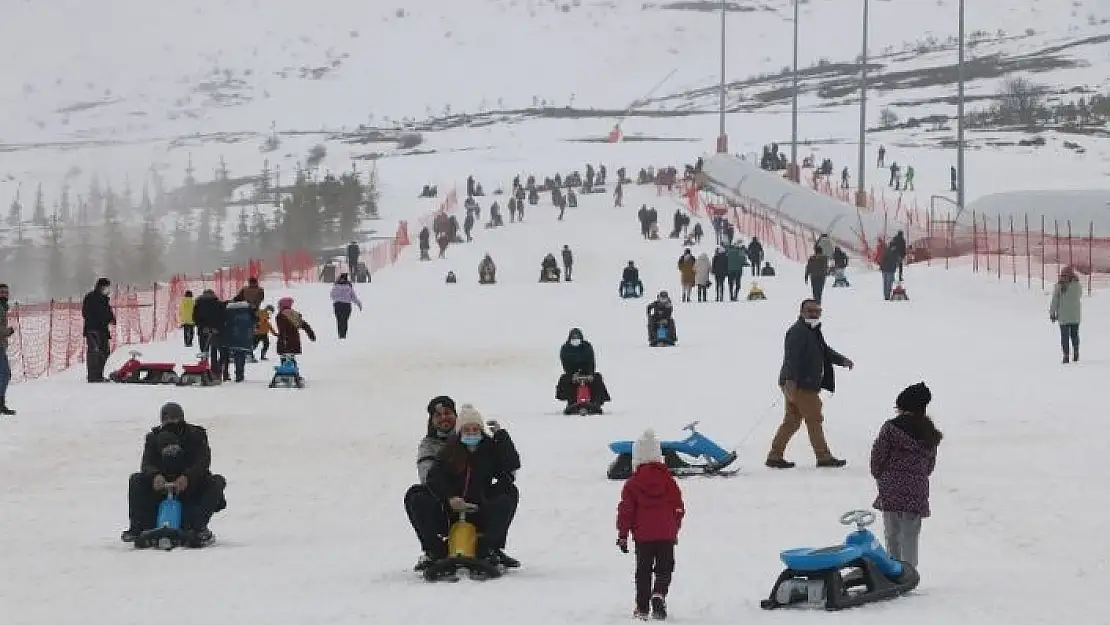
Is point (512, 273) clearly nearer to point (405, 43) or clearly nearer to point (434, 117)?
point (434, 117)

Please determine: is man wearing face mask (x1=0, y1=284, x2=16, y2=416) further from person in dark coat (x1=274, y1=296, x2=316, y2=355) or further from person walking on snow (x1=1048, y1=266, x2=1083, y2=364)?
person walking on snow (x1=1048, y1=266, x2=1083, y2=364)

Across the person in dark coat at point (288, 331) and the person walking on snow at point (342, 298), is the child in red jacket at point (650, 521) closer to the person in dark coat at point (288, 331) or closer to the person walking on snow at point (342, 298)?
the person in dark coat at point (288, 331)

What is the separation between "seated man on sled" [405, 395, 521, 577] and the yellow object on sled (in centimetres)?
5

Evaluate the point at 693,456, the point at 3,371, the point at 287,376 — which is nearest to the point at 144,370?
the point at 287,376

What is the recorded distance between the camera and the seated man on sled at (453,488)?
37.9 feet

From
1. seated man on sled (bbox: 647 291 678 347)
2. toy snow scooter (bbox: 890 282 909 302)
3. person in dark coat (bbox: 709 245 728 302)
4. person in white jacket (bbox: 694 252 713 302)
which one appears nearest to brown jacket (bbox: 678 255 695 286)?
person in white jacket (bbox: 694 252 713 302)

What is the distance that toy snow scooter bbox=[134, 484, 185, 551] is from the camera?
13266 mm

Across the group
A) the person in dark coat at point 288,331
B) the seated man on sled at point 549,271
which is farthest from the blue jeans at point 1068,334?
the seated man on sled at point 549,271

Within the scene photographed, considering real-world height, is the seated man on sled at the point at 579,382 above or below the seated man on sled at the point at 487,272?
below

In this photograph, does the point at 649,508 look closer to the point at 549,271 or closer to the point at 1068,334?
the point at 1068,334

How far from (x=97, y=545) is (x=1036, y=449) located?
8.61 m

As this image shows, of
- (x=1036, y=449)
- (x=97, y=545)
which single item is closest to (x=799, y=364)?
(x=1036, y=449)

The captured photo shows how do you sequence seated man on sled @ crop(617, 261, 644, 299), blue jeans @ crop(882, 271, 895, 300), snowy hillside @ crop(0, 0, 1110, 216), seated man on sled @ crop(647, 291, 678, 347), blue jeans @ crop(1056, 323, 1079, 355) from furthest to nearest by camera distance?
snowy hillside @ crop(0, 0, 1110, 216) → seated man on sled @ crop(617, 261, 644, 299) → blue jeans @ crop(882, 271, 895, 300) → seated man on sled @ crop(647, 291, 678, 347) → blue jeans @ crop(1056, 323, 1079, 355)

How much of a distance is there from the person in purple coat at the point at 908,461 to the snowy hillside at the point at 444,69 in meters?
113
